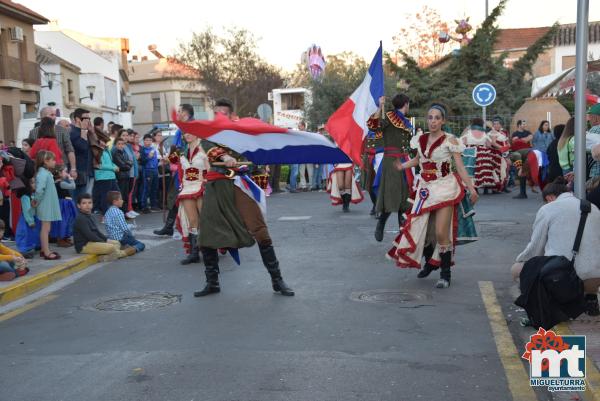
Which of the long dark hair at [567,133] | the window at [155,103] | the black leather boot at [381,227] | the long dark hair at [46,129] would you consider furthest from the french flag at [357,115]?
the window at [155,103]

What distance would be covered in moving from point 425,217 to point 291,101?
35.8m

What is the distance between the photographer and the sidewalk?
27.4 feet

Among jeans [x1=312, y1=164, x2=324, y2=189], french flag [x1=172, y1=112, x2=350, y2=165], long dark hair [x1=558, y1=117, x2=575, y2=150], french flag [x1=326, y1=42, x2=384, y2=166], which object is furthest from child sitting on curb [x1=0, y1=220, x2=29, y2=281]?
jeans [x1=312, y1=164, x2=324, y2=189]

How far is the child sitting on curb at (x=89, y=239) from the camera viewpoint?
10680 millimetres

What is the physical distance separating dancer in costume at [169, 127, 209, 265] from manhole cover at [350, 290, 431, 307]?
2.70m

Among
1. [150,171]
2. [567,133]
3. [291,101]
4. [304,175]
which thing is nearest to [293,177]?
[304,175]

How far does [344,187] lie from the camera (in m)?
15.9

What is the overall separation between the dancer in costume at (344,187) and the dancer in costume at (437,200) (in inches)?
300

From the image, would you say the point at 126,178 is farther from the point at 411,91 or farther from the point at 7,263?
the point at 411,91

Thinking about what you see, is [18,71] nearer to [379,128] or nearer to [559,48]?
[379,128]

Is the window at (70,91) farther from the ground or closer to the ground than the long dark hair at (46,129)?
farther from the ground

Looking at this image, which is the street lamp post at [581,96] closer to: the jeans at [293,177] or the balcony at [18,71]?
the jeans at [293,177]

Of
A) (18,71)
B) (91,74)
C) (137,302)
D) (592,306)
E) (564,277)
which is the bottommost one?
(137,302)

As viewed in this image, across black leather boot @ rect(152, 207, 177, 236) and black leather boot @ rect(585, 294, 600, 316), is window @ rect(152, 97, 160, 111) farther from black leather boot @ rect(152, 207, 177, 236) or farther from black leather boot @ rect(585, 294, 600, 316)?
black leather boot @ rect(585, 294, 600, 316)
